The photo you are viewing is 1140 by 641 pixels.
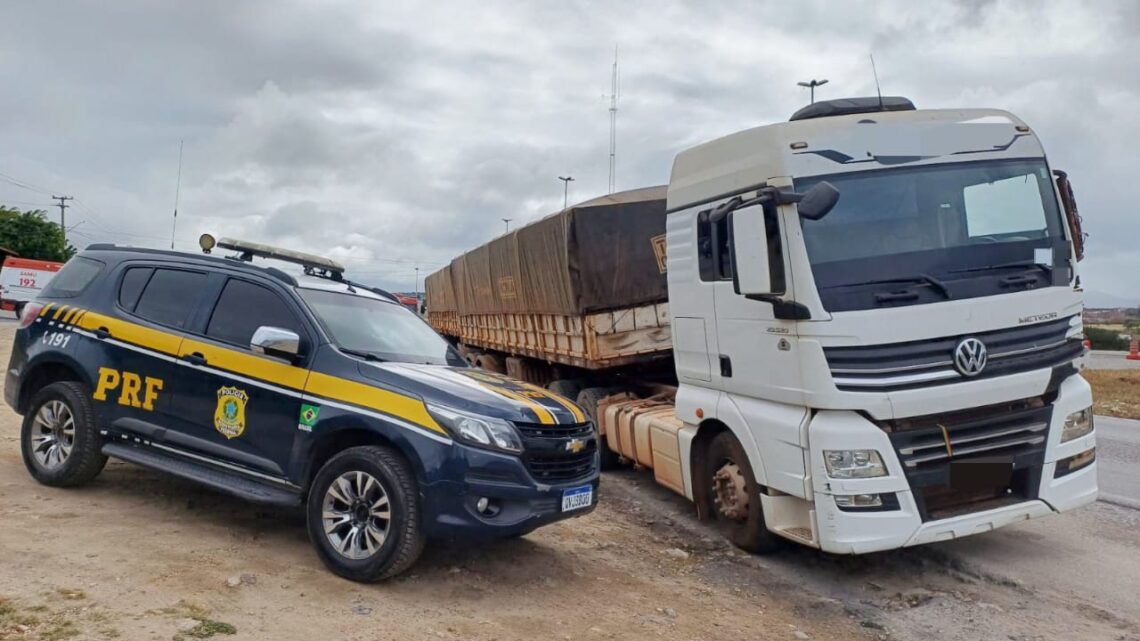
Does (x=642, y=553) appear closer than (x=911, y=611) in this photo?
No

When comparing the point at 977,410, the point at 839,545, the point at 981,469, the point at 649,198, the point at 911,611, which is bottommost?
the point at 911,611

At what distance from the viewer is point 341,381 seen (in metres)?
5.14

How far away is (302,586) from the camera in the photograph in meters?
4.72

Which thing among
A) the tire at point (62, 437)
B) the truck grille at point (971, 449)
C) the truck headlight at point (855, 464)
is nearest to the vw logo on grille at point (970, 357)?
the truck grille at point (971, 449)

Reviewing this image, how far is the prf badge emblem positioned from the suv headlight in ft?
4.72

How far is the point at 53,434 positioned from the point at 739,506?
508 cm

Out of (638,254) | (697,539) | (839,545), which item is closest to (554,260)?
(638,254)

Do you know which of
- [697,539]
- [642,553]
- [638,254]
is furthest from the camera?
[638,254]

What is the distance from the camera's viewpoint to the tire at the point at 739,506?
5.85 meters

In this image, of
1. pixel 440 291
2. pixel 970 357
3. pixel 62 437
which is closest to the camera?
pixel 970 357

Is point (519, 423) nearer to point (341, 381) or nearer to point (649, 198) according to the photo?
point (341, 381)

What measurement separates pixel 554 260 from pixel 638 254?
1.05 meters

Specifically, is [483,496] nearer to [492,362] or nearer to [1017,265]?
[1017,265]

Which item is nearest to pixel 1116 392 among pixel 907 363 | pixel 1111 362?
pixel 1111 362
